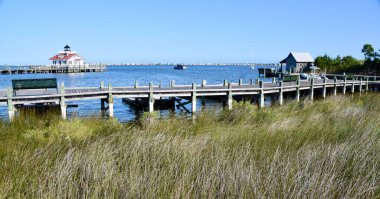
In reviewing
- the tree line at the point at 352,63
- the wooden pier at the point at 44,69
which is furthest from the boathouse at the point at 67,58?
the tree line at the point at 352,63

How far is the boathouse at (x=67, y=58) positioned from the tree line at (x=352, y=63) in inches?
2509

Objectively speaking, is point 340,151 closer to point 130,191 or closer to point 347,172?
point 347,172

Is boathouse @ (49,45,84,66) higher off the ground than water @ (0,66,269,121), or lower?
higher

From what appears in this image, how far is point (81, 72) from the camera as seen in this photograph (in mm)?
86312

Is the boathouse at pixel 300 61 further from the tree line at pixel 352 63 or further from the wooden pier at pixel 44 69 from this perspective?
the wooden pier at pixel 44 69

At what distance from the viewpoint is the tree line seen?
52.1 meters

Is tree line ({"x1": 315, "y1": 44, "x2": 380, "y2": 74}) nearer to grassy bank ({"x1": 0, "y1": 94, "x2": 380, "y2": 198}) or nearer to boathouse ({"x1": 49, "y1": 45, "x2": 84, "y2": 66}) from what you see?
grassy bank ({"x1": 0, "y1": 94, "x2": 380, "y2": 198})

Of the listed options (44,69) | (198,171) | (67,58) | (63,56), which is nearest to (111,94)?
(198,171)

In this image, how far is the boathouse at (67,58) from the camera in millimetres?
83500

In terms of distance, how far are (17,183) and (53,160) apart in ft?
3.73

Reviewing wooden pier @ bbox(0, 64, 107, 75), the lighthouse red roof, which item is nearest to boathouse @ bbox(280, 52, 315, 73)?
wooden pier @ bbox(0, 64, 107, 75)

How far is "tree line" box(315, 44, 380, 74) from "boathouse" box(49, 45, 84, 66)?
2509 inches

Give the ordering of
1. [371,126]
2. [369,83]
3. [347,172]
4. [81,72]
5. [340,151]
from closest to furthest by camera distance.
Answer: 1. [347,172]
2. [340,151]
3. [371,126]
4. [369,83]
5. [81,72]

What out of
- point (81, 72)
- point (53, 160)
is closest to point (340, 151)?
point (53, 160)
